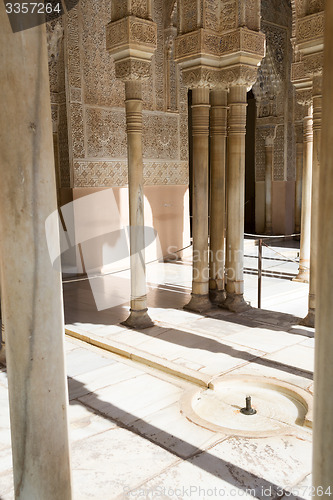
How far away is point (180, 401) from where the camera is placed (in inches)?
149

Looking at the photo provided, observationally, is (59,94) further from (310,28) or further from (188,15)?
(310,28)

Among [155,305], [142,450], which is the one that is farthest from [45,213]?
[155,305]

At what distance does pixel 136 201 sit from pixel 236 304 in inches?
78.0

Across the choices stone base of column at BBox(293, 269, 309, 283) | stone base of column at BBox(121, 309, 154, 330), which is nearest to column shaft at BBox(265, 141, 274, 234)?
stone base of column at BBox(293, 269, 309, 283)

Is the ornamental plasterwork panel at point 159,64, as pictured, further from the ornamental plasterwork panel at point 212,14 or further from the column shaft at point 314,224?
the column shaft at point 314,224

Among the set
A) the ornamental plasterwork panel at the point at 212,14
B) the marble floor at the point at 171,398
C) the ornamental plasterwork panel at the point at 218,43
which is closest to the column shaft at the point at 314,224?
the marble floor at the point at 171,398

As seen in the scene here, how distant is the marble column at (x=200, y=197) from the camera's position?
20.1ft

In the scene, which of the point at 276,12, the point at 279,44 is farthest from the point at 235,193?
the point at 276,12

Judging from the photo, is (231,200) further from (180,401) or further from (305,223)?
(180,401)

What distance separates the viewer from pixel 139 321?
18.7ft

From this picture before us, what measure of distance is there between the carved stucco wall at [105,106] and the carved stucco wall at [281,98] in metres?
3.89

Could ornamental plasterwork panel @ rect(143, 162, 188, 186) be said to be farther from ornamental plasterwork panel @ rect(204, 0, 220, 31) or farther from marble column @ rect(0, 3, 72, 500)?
marble column @ rect(0, 3, 72, 500)

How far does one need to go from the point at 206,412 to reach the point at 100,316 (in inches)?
111

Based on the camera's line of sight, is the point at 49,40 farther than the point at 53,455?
Yes
